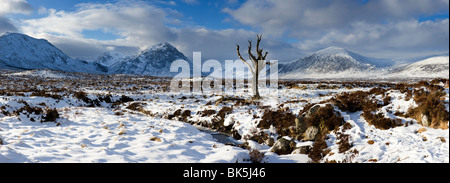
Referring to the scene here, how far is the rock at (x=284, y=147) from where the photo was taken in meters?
10.2

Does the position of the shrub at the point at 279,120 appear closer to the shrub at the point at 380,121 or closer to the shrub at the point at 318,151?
the shrub at the point at 318,151

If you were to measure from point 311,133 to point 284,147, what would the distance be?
188 cm

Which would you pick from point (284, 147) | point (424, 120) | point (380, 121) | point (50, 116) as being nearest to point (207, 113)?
point (284, 147)

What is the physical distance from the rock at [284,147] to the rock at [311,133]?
3.33ft

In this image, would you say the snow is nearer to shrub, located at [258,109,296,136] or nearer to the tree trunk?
shrub, located at [258,109,296,136]

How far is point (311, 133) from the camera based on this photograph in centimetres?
1105

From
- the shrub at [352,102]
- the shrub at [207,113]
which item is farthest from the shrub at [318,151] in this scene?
the shrub at [207,113]

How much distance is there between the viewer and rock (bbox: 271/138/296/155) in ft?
33.4

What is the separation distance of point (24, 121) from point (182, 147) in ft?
35.6

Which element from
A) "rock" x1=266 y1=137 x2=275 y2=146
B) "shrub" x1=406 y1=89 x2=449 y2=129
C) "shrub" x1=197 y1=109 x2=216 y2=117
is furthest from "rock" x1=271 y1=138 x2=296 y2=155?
"shrub" x1=197 y1=109 x2=216 y2=117

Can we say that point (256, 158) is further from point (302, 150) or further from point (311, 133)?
point (311, 133)
